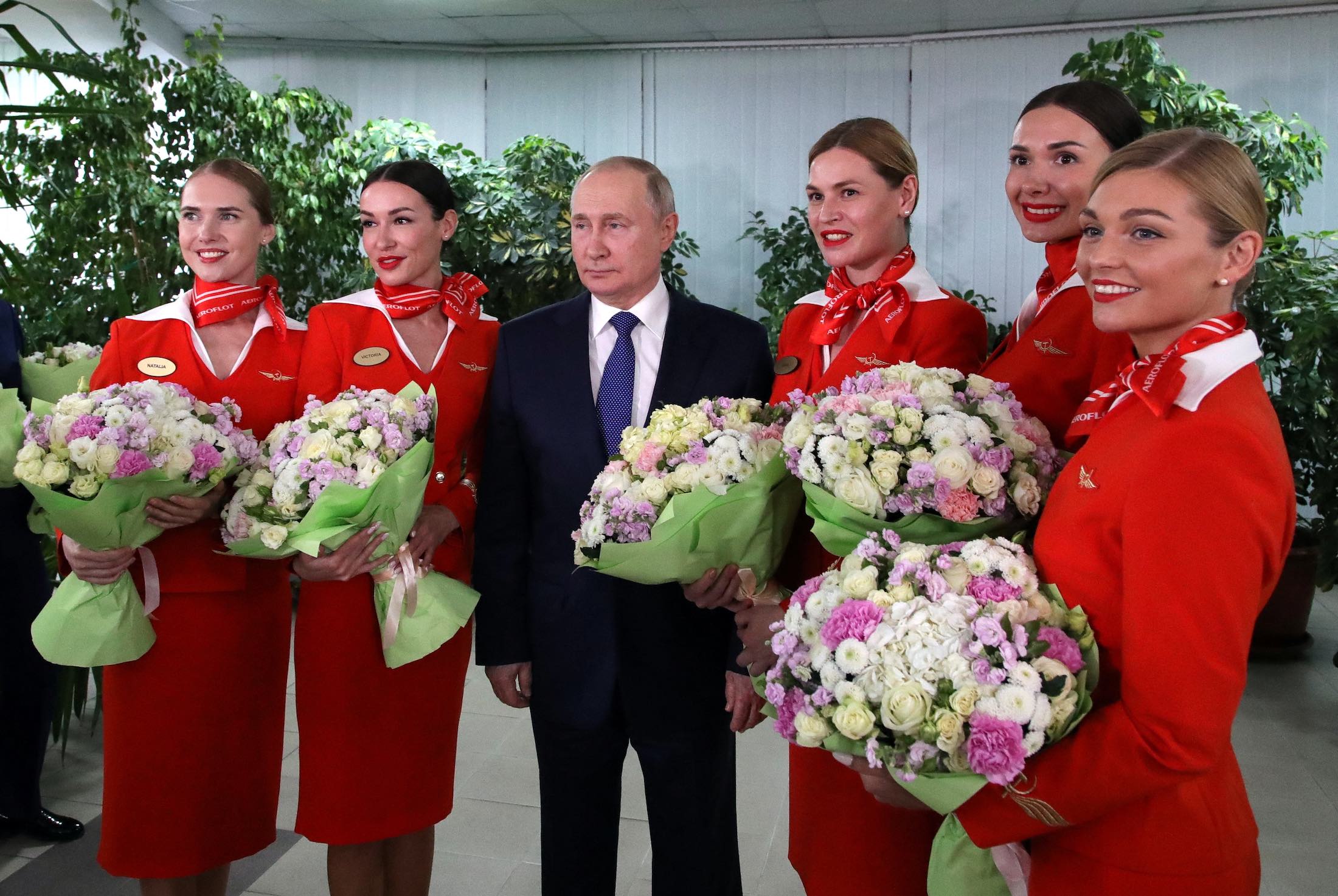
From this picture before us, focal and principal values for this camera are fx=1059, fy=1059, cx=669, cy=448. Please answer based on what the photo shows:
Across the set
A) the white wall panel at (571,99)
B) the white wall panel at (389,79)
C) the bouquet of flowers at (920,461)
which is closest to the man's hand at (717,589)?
the bouquet of flowers at (920,461)

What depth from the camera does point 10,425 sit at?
2.54 m

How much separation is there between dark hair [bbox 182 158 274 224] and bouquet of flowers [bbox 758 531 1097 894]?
75.8 inches

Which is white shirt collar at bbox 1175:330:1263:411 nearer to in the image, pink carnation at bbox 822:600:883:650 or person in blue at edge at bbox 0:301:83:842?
pink carnation at bbox 822:600:883:650

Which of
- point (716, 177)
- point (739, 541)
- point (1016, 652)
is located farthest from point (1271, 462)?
point (716, 177)

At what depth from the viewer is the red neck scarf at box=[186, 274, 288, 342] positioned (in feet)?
8.46

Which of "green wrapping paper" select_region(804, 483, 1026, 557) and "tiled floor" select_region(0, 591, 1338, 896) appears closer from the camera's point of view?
"green wrapping paper" select_region(804, 483, 1026, 557)

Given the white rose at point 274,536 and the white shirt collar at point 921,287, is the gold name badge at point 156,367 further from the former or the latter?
the white shirt collar at point 921,287

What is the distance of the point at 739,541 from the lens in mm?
1861

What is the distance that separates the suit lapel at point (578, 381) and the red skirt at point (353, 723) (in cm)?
66

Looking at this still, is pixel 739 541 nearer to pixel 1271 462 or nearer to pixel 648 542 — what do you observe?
pixel 648 542

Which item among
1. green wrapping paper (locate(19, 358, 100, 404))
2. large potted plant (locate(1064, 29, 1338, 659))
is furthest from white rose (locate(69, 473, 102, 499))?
large potted plant (locate(1064, 29, 1338, 659))

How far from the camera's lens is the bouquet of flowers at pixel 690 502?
5.93 ft

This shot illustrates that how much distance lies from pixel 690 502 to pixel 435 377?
42.2 inches

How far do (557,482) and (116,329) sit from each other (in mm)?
1198
